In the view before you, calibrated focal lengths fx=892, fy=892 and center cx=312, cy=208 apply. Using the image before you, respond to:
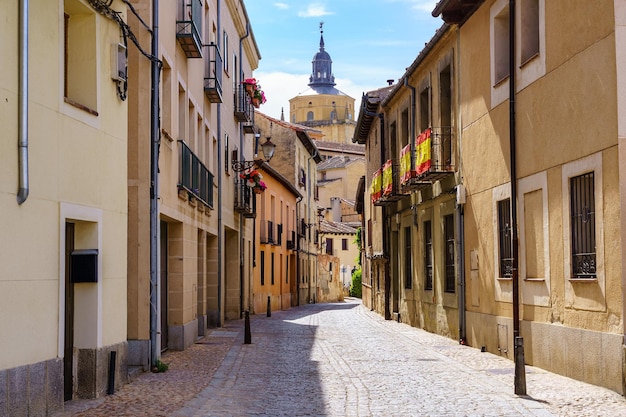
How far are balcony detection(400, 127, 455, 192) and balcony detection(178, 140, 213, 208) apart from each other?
15.1 feet

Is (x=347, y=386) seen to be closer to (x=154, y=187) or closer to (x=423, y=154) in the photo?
(x=154, y=187)

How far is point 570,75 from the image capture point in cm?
1170

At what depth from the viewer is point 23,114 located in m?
7.97

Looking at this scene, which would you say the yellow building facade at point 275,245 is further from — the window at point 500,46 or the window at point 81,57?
the window at point 81,57

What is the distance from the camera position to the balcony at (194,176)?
1611cm

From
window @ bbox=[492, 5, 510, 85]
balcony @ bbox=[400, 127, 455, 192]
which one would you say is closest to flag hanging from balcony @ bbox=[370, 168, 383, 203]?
balcony @ bbox=[400, 127, 455, 192]

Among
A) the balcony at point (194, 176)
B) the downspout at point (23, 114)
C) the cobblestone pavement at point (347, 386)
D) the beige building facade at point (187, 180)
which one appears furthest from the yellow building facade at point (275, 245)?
the downspout at point (23, 114)

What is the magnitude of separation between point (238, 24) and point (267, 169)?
7913mm

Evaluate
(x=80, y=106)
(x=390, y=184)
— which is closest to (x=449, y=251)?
(x=390, y=184)

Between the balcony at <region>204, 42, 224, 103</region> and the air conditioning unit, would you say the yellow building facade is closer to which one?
the balcony at <region>204, 42, 224, 103</region>

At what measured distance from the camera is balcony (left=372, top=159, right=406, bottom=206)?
80.7 feet

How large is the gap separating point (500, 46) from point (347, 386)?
6791mm

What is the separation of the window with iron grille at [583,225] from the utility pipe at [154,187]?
5912 mm

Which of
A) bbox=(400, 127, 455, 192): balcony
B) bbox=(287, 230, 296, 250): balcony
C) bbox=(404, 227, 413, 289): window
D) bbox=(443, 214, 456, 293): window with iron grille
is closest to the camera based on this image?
bbox=(400, 127, 455, 192): balcony
